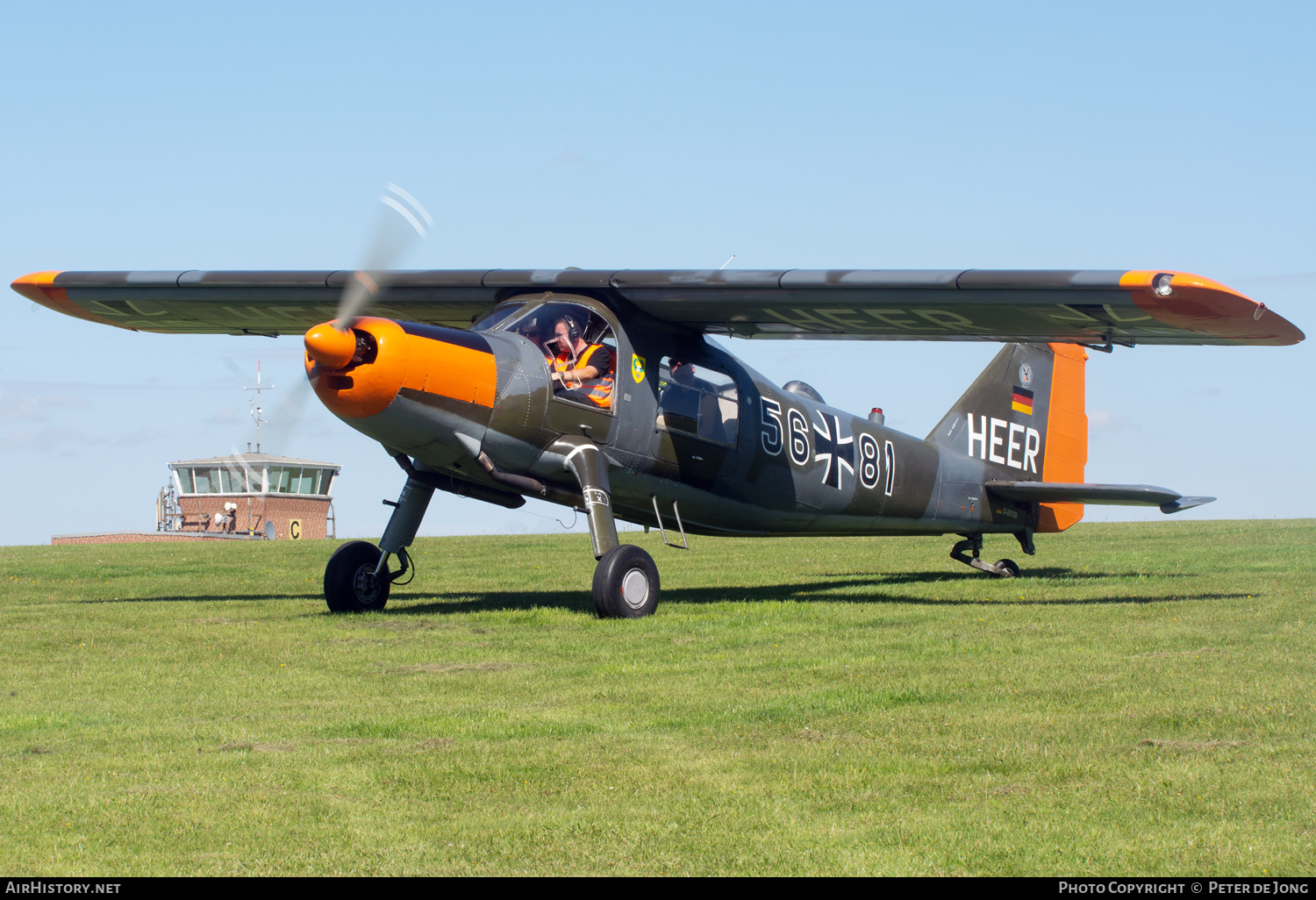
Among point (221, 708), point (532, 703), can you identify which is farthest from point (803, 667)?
point (221, 708)

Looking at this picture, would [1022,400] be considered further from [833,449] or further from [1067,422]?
[833,449]

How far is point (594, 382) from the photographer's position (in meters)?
12.8

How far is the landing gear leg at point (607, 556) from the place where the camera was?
38.9 feet

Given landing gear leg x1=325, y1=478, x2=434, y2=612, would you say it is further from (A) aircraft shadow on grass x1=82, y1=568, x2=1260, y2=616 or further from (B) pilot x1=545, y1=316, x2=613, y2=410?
(B) pilot x1=545, y1=316, x2=613, y2=410

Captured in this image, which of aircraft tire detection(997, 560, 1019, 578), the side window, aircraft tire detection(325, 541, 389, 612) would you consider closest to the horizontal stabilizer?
aircraft tire detection(997, 560, 1019, 578)

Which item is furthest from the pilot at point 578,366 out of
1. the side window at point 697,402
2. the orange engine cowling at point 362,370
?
the orange engine cowling at point 362,370

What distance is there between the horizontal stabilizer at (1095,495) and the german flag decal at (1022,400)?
1.39 metres

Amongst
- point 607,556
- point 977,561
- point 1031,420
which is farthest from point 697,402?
point 1031,420

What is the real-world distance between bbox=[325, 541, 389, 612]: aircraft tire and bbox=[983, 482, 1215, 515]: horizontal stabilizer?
32.0 feet

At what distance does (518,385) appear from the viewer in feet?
39.3

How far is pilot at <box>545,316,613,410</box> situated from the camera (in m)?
12.6

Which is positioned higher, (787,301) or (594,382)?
(787,301)

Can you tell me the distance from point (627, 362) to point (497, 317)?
1486mm

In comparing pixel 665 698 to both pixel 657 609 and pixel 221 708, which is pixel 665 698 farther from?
pixel 657 609
